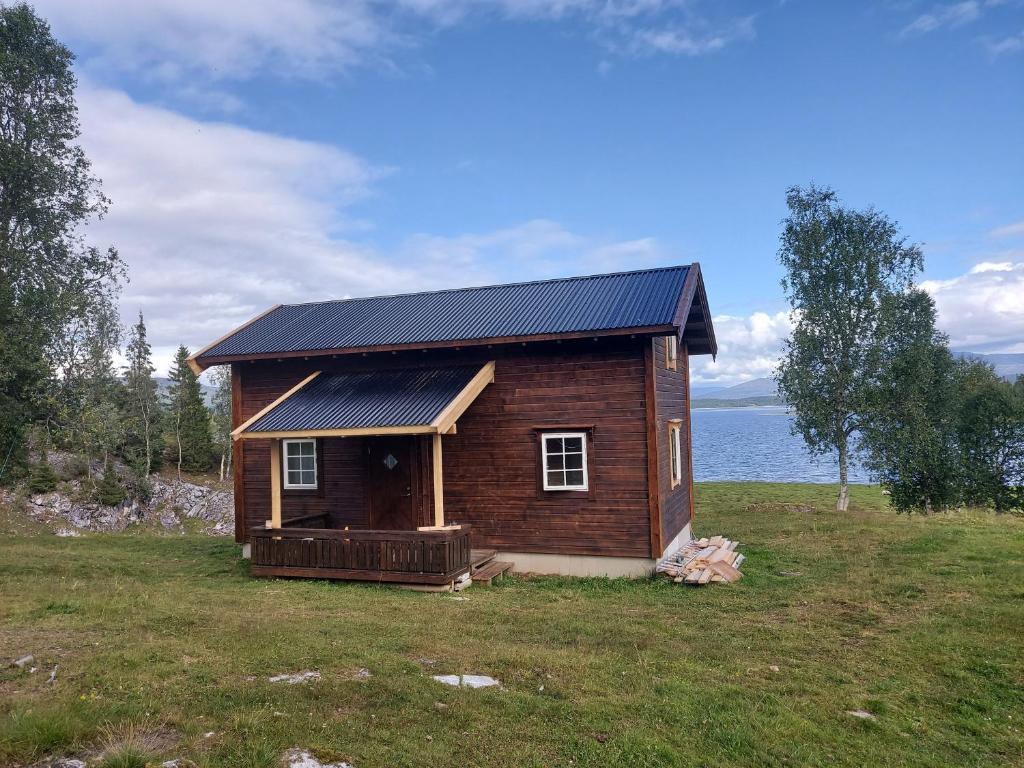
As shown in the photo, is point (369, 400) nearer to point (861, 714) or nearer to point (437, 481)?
point (437, 481)

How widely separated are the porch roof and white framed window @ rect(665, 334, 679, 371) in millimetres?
4058

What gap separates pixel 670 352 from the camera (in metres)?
15.1

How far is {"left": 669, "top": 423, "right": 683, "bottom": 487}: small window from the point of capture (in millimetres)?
14930

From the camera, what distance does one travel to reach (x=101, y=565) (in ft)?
43.2

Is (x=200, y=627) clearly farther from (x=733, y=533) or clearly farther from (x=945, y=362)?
(x=945, y=362)

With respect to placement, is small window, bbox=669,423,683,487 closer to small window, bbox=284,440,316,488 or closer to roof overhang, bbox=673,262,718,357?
roof overhang, bbox=673,262,718,357

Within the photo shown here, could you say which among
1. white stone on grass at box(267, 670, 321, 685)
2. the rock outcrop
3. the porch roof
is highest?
the porch roof

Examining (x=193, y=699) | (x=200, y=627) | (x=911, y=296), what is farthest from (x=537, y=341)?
(x=911, y=296)

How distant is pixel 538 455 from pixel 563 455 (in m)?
0.52

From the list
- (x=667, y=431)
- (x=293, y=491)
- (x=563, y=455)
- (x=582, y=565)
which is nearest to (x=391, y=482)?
(x=293, y=491)

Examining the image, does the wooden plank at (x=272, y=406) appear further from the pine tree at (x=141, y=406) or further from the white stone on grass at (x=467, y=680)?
the pine tree at (x=141, y=406)

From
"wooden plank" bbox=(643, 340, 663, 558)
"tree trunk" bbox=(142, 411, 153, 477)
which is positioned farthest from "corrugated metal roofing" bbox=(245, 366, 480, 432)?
"tree trunk" bbox=(142, 411, 153, 477)

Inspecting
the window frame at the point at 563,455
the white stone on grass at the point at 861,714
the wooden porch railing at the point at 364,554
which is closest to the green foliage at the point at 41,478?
the wooden porch railing at the point at 364,554

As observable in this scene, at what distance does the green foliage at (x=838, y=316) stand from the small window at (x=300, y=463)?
1804 centimetres
